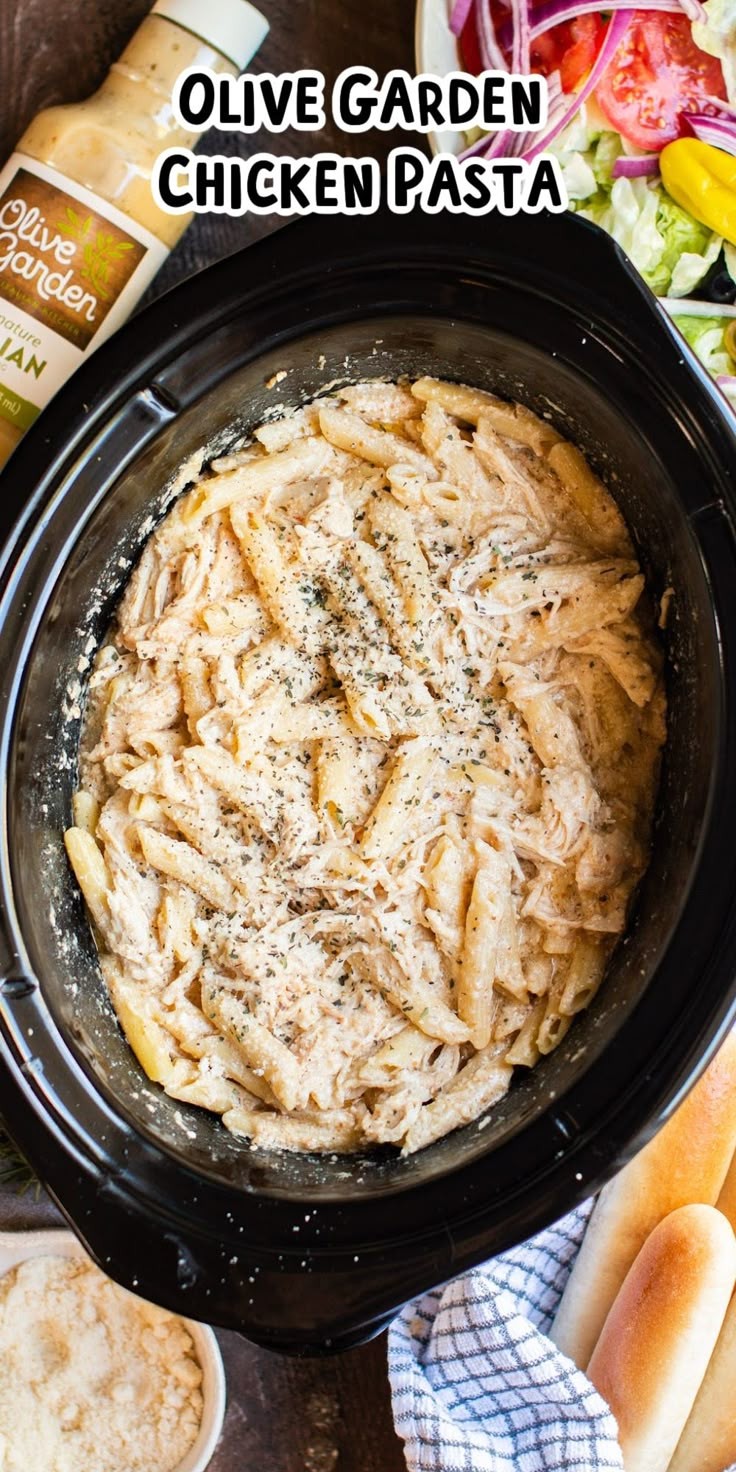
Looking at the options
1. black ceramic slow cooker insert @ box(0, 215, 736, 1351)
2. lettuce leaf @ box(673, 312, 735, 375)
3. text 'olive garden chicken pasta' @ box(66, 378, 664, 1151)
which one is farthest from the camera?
lettuce leaf @ box(673, 312, 735, 375)

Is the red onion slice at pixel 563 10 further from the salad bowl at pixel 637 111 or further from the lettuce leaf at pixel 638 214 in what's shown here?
the lettuce leaf at pixel 638 214

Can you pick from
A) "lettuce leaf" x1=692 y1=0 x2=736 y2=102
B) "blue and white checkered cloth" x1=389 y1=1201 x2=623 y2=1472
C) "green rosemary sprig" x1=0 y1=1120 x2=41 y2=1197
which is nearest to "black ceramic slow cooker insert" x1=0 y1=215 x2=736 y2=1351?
"blue and white checkered cloth" x1=389 y1=1201 x2=623 y2=1472

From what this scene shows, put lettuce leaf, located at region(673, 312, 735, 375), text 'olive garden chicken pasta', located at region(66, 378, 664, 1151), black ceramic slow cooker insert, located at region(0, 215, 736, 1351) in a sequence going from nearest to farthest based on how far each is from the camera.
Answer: black ceramic slow cooker insert, located at region(0, 215, 736, 1351) < text 'olive garden chicken pasta', located at region(66, 378, 664, 1151) < lettuce leaf, located at region(673, 312, 735, 375)

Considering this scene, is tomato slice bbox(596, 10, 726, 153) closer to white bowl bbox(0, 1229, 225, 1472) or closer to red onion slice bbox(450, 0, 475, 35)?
red onion slice bbox(450, 0, 475, 35)

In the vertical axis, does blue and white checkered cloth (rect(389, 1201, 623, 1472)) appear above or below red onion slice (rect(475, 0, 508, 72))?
below

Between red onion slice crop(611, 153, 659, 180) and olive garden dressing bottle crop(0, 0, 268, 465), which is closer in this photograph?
olive garden dressing bottle crop(0, 0, 268, 465)

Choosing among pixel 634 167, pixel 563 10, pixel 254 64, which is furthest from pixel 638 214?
pixel 254 64

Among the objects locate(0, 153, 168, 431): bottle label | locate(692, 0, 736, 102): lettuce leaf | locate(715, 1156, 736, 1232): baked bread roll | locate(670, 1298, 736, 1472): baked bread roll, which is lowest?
locate(670, 1298, 736, 1472): baked bread roll
